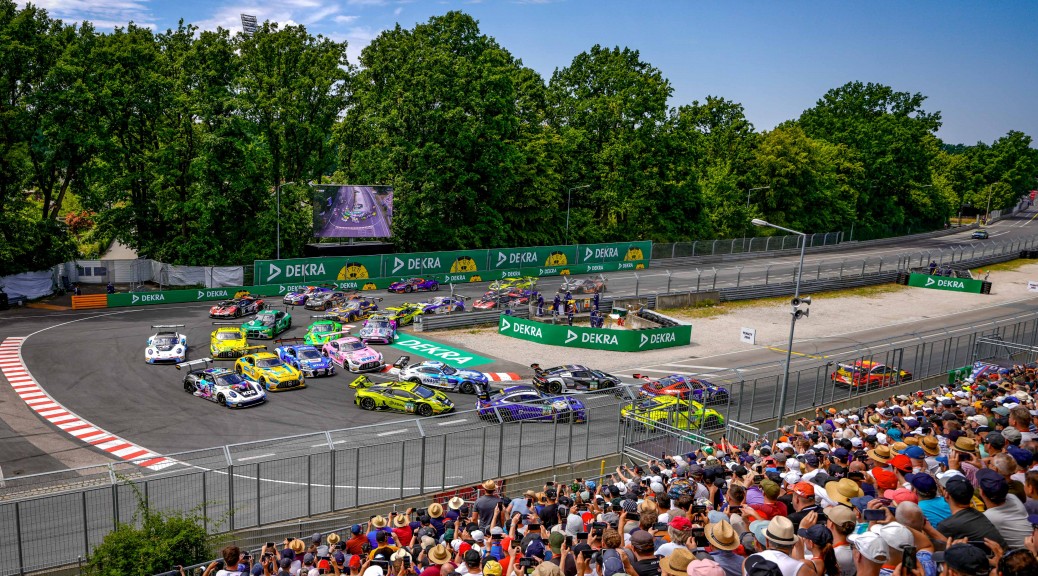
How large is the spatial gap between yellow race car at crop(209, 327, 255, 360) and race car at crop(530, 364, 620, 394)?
1415 cm

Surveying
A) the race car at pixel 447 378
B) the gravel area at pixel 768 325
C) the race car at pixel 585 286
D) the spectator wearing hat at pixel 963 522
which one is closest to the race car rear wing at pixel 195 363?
the race car at pixel 447 378

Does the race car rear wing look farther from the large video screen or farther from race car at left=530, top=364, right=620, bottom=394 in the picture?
the large video screen

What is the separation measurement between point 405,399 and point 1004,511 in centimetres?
2175

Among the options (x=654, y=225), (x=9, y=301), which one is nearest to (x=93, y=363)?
(x=9, y=301)

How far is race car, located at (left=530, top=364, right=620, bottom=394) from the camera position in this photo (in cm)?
3000

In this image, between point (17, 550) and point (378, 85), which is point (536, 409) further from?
point (378, 85)

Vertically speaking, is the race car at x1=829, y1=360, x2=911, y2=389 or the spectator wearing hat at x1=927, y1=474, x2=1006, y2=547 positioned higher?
the spectator wearing hat at x1=927, y1=474, x2=1006, y2=547

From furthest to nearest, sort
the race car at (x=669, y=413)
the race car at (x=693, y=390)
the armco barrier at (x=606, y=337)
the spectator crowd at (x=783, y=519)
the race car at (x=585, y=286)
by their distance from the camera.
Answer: the race car at (x=585, y=286), the armco barrier at (x=606, y=337), the race car at (x=693, y=390), the race car at (x=669, y=413), the spectator crowd at (x=783, y=519)

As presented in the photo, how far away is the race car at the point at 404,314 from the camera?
138 feet

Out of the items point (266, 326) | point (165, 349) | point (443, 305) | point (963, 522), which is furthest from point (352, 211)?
point (963, 522)

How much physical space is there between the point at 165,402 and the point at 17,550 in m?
12.8

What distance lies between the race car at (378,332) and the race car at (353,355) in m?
3.67

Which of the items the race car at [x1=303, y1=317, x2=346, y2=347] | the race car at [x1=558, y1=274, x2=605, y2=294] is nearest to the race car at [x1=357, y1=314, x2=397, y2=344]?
the race car at [x1=303, y1=317, x2=346, y2=347]

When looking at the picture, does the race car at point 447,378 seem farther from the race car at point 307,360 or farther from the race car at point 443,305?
the race car at point 443,305
